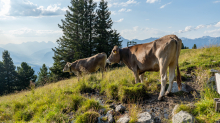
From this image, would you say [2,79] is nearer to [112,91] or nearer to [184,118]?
[112,91]

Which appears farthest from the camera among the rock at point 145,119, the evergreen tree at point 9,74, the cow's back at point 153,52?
the evergreen tree at point 9,74

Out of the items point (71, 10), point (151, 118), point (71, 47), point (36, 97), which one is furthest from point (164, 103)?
point (71, 10)

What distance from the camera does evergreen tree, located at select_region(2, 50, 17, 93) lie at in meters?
42.2

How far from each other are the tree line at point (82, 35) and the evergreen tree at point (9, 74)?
22.0 m

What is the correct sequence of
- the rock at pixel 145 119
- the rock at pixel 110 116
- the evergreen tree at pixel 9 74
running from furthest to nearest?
the evergreen tree at pixel 9 74
the rock at pixel 110 116
the rock at pixel 145 119

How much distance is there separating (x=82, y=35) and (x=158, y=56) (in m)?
26.4

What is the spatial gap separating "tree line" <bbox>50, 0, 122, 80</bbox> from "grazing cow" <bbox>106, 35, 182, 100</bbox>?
21630mm

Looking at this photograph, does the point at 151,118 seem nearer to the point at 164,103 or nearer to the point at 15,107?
the point at 164,103

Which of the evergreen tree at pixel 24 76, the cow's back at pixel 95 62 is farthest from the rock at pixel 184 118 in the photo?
the evergreen tree at pixel 24 76

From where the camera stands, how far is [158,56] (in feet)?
19.0

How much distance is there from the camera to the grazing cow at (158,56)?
5.53m

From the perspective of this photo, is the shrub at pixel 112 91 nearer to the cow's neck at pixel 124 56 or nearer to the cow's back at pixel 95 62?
the cow's neck at pixel 124 56

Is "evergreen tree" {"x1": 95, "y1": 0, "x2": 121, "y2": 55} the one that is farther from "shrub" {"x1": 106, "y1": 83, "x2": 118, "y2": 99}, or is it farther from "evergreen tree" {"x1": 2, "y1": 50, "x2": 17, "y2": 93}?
"evergreen tree" {"x1": 2, "y1": 50, "x2": 17, "y2": 93}

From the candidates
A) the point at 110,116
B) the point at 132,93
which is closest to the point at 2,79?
the point at 132,93
